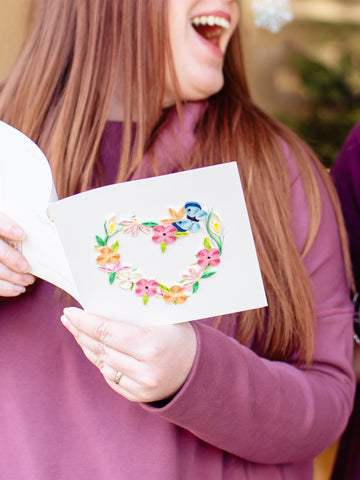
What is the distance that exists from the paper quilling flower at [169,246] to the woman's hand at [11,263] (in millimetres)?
115

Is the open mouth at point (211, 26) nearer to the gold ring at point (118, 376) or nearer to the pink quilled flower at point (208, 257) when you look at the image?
the pink quilled flower at point (208, 257)

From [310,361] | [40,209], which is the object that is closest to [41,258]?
[40,209]

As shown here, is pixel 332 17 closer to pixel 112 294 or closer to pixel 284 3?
pixel 284 3

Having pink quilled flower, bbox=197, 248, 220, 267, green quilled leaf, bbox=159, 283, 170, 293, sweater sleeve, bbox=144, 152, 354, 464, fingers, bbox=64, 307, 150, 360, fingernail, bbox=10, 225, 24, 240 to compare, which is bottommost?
sweater sleeve, bbox=144, 152, 354, 464

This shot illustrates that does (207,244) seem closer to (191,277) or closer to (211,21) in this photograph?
(191,277)

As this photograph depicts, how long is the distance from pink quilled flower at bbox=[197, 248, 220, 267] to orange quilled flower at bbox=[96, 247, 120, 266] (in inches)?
3.8

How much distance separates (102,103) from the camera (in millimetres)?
1024

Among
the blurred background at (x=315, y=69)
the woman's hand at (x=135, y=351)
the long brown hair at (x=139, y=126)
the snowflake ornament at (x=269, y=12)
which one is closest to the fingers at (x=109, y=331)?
the woman's hand at (x=135, y=351)

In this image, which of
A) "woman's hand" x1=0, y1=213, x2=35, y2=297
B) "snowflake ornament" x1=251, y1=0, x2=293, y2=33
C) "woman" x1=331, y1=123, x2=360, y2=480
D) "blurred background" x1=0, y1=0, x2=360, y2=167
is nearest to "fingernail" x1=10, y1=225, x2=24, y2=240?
"woman's hand" x1=0, y1=213, x2=35, y2=297

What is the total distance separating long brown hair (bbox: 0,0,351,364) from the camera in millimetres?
950

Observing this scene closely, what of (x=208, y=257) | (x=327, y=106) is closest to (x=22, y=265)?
(x=208, y=257)

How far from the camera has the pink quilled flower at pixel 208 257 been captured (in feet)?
2.35

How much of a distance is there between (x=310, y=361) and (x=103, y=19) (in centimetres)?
64

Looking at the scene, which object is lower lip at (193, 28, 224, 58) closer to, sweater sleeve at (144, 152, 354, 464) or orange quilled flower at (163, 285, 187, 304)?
sweater sleeve at (144, 152, 354, 464)
